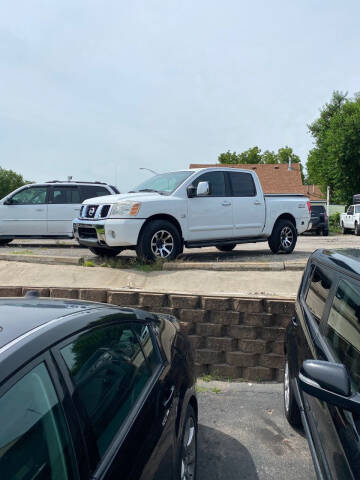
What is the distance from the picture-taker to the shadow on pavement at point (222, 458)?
9.61ft

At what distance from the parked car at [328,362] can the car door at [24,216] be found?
29.0 ft

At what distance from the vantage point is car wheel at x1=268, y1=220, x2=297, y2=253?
9078 millimetres

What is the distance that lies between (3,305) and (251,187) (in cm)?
729

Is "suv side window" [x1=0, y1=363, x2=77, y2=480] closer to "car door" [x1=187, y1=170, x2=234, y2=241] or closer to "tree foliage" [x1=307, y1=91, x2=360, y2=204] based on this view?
"car door" [x1=187, y1=170, x2=234, y2=241]

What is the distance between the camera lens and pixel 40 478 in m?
1.32

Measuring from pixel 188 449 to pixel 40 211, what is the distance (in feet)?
31.6

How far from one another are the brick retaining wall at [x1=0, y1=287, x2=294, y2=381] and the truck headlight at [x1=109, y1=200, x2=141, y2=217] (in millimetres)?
2509

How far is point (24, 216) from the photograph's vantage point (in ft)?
36.4

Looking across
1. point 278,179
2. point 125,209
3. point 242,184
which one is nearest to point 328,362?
point 125,209

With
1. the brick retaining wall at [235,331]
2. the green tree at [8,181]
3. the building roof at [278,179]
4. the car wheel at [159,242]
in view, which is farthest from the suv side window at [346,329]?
the green tree at [8,181]

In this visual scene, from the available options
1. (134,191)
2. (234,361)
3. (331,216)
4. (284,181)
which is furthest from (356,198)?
(234,361)

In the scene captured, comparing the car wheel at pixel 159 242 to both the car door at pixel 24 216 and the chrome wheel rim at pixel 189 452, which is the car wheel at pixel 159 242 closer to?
the chrome wheel rim at pixel 189 452

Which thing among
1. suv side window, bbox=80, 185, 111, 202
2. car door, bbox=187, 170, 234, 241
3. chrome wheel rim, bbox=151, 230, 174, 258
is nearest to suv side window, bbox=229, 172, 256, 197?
car door, bbox=187, 170, 234, 241

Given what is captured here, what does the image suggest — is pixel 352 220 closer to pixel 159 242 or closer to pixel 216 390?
pixel 159 242
